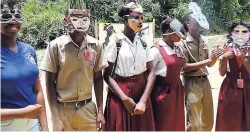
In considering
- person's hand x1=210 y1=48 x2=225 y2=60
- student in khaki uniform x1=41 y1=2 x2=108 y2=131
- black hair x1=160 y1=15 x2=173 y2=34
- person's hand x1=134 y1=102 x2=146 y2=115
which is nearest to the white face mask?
student in khaki uniform x1=41 y1=2 x2=108 y2=131

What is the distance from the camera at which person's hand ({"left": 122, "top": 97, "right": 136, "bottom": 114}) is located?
359cm

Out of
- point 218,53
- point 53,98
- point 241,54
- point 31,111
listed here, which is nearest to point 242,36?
point 241,54

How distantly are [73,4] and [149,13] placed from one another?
14.2 meters

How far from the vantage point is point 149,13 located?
57.3 feet

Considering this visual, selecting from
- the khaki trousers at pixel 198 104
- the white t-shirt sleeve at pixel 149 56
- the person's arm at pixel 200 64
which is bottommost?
the khaki trousers at pixel 198 104

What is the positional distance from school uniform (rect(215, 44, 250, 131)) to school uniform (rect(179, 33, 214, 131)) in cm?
30

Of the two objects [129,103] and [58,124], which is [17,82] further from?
[129,103]

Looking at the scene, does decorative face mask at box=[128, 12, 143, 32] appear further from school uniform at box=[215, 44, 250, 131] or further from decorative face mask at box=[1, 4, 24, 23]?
decorative face mask at box=[1, 4, 24, 23]

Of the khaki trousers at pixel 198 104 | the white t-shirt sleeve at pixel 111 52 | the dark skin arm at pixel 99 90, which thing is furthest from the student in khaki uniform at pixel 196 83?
the dark skin arm at pixel 99 90

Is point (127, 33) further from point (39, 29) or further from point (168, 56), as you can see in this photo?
point (39, 29)

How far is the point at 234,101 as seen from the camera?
4.09m

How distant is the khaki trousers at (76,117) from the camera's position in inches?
134

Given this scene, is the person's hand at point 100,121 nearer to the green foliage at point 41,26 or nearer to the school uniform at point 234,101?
the school uniform at point 234,101

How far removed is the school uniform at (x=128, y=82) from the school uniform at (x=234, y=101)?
0.95 meters
